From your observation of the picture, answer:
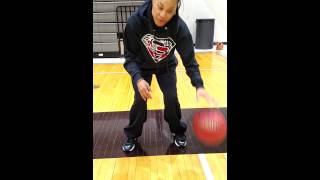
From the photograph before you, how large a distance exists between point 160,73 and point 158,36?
295 millimetres

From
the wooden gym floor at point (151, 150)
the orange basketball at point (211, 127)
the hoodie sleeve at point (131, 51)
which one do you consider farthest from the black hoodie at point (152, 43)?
the wooden gym floor at point (151, 150)

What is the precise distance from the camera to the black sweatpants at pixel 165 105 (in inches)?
69.9

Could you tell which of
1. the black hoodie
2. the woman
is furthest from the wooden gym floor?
the black hoodie

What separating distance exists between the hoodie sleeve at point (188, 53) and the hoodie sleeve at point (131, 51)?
11.1 inches

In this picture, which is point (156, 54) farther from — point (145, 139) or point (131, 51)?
point (145, 139)

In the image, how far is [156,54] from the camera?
66.6 inches

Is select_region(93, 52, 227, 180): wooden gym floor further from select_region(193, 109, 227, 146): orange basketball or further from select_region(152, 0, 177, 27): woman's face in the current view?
select_region(152, 0, 177, 27): woman's face

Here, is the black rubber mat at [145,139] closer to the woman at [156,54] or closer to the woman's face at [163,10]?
the woman at [156,54]

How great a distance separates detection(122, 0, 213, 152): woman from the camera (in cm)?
152

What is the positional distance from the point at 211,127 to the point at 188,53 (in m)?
0.50
